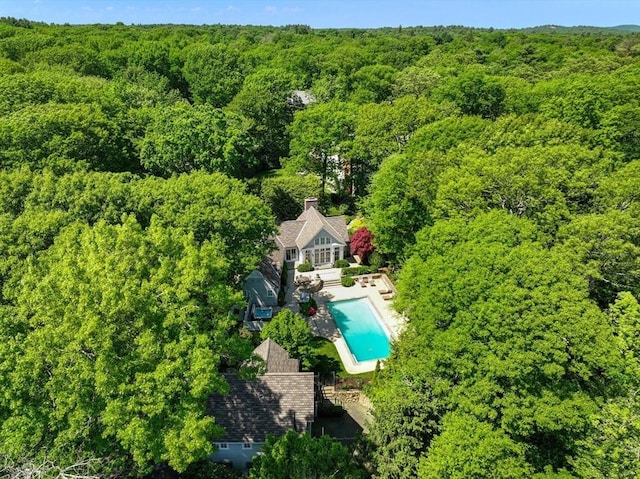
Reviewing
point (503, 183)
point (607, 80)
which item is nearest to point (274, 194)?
point (503, 183)

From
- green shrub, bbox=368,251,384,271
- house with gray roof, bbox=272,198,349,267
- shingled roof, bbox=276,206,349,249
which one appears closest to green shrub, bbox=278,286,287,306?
house with gray roof, bbox=272,198,349,267

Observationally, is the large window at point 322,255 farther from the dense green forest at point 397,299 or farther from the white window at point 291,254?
the dense green forest at point 397,299

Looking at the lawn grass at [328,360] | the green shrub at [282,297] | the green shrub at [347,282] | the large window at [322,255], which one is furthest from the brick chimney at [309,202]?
the lawn grass at [328,360]

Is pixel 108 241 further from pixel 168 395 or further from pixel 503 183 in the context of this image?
pixel 503 183

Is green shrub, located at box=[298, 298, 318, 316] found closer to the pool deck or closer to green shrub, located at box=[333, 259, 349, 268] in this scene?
the pool deck

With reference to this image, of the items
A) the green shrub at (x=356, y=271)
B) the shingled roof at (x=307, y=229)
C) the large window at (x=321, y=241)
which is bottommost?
the green shrub at (x=356, y=271)

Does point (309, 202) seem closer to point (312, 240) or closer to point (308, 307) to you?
point (312, 240)
